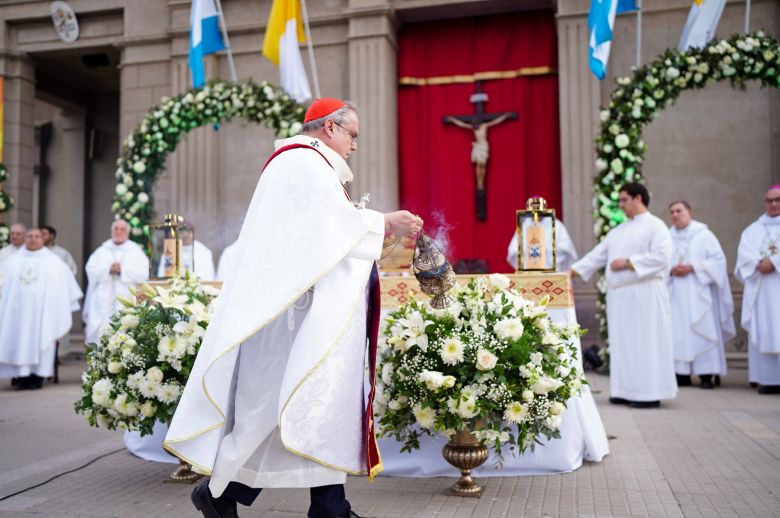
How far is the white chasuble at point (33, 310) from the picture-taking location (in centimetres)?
912

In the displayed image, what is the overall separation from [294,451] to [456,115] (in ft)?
32.0

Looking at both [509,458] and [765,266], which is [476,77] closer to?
[765,266]

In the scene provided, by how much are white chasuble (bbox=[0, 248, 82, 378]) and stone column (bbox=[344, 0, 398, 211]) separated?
4.38 metres

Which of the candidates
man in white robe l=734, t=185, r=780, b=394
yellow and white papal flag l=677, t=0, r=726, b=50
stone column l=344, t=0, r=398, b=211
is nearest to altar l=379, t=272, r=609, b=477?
man in white robe l=734, t=185, r=780, b=394

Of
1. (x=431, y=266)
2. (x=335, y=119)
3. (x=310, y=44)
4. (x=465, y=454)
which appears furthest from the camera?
(x=310, y=44)

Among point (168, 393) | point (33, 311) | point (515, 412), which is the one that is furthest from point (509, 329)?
point (33, 311)

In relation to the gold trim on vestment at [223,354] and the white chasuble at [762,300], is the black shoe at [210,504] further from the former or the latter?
the white chasuble at [762,300]

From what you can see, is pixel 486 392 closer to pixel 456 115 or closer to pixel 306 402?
pixel 306 402

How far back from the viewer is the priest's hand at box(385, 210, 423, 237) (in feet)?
10.4

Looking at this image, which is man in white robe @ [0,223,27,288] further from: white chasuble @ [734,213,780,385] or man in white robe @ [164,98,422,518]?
white chasuble @ [734,213,780,385]

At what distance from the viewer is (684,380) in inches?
355

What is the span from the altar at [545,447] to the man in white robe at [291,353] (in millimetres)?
1432

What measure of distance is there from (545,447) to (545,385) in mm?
917

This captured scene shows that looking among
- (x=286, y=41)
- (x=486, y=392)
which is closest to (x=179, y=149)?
(x=286, y=41)
